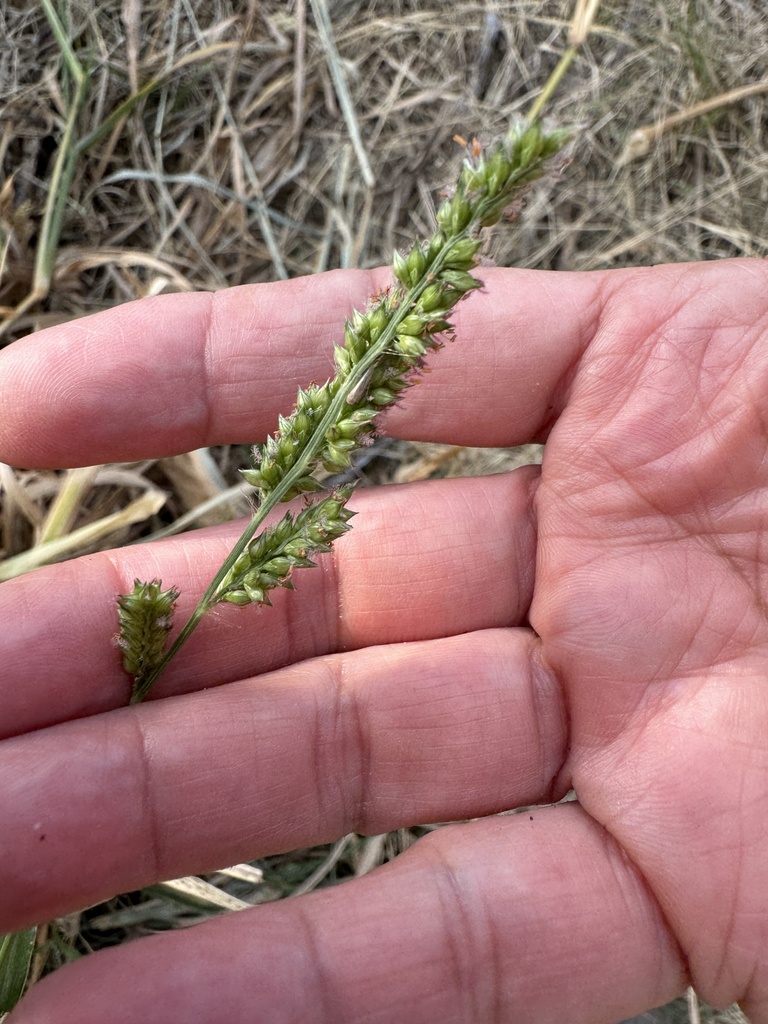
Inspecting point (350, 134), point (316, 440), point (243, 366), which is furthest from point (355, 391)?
point (350, 134)

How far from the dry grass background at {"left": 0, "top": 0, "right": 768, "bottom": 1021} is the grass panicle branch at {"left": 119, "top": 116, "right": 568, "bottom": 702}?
141 cm

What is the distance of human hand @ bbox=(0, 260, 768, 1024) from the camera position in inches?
92.7

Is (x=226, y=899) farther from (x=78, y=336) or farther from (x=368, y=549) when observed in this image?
(x=78, y=336)

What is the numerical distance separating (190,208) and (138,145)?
1.22ft

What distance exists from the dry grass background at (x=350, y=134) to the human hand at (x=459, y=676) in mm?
1106

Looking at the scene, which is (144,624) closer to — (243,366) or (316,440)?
(316,440)

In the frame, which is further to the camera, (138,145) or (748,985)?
(138,145)

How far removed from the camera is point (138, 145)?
4.18 metres

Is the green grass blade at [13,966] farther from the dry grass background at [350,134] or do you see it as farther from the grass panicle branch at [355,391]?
the dry grass background at [350,134]

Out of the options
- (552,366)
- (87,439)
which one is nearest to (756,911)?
(552,366)

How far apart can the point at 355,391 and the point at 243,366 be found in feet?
2.18

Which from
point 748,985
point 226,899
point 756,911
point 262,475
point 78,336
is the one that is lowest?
point 226,899

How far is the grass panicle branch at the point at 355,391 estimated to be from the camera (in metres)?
1.95

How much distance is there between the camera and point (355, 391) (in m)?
2.24
